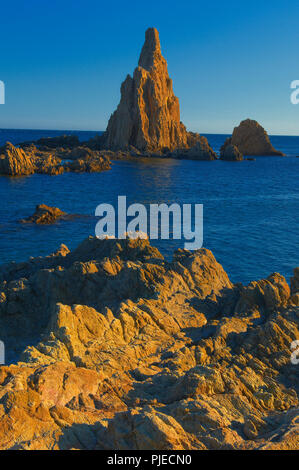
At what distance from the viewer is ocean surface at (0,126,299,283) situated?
2606 cm

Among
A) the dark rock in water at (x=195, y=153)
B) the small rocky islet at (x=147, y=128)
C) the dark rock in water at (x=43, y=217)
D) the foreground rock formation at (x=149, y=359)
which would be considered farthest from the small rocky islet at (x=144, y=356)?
the dark rock in water at (x=195, y=153)

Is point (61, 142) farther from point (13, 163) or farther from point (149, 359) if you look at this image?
point (149, 359)

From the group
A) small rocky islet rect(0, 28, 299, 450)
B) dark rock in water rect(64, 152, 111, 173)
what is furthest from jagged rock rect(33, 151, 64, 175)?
small rocky islet rect(0, 28, 299, 450)

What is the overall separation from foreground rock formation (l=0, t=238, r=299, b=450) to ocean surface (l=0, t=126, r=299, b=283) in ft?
34.9

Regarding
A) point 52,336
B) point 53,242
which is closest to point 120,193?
point 53,242

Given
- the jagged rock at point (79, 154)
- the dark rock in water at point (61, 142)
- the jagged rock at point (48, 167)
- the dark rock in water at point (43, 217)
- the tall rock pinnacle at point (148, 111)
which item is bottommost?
the dark rock in water at point (43, 217)

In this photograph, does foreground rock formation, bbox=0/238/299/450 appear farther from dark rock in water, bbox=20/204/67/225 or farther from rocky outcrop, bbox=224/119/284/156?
rocky outcrop, bbox=224/119/284/156

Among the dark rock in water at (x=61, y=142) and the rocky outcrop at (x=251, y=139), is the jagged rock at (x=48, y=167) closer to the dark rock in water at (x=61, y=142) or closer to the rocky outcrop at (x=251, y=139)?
the dark rock in water at (x=61, y=142)

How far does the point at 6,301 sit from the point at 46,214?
2280 cm

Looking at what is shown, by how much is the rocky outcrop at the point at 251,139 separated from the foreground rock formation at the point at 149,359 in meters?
113

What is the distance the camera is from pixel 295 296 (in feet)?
35.9

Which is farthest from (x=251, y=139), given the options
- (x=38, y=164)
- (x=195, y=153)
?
(x=38, y=164)

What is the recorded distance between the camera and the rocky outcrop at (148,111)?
96.2 m

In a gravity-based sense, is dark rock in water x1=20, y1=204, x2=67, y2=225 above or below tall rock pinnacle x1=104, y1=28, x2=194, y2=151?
below
